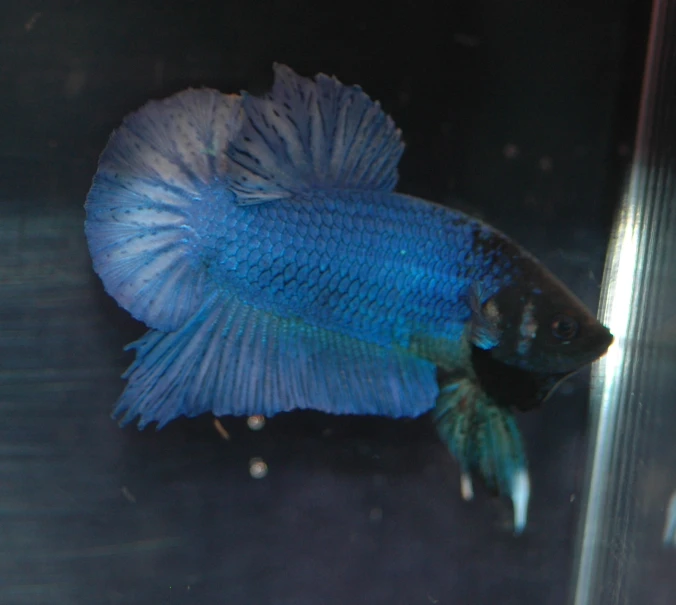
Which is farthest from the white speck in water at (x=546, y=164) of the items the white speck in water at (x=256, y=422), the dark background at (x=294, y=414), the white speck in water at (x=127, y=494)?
the white speck in water at (x=127, y=494)

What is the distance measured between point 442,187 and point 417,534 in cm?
65

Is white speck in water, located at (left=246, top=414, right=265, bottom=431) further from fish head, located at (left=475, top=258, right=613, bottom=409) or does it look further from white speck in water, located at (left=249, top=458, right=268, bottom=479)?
fish head, located at (left=475, top=258, right=613, bottom=409)

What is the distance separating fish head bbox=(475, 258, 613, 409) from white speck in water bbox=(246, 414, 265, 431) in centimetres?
39

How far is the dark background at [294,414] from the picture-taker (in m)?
0.96

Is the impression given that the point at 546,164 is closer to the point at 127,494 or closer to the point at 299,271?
the point at 299,271

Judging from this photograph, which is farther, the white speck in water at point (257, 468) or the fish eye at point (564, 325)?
the white speck in water at point (257, 468)

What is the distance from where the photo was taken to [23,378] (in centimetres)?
101

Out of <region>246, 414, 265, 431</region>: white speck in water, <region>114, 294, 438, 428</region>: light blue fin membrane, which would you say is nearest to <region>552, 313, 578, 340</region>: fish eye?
Answer: <region>114, 294, 438, 428</region>: light blue fin membrane

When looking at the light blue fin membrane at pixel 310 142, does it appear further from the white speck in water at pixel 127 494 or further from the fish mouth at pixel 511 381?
the white speck in water at pixel 127 494

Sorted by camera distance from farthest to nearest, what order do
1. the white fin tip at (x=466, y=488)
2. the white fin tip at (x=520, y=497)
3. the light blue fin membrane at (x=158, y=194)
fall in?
the white fin tip at (x=466, y=488) → the white fin tip at (x=520, y=497) → the light blue fin membrane at (x=158, y=194)

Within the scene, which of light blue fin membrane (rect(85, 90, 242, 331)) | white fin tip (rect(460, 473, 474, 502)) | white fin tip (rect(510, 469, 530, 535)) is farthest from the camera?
white fin tip (rect(460, 473, 474, 502))

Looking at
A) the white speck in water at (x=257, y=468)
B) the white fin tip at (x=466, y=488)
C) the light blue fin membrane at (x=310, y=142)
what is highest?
the light blue fin membrane at (x=310, y=142)

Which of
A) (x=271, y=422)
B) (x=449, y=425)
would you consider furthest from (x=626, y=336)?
(x=271, y=422)

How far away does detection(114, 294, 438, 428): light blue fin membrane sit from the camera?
2.98ft
